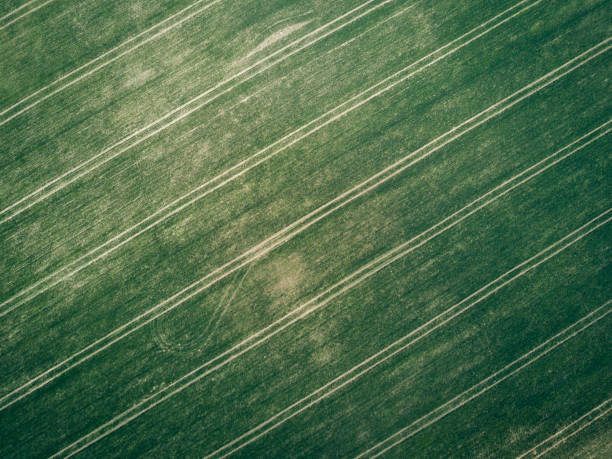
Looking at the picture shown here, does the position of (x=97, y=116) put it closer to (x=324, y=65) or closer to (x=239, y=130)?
(x=239, y=130)

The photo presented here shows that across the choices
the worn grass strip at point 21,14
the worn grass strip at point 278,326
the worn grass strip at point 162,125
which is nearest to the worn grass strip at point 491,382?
the worn grass strip at point 278,326

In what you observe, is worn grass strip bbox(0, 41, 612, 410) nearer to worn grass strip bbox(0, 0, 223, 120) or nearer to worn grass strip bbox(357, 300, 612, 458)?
worn grass strip bbox(357, 300, 612, 458)

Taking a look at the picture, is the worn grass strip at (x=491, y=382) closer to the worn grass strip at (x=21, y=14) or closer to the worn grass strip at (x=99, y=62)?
the worn grass strip at (x=99, y=62)

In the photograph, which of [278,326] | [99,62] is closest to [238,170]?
[278,326]

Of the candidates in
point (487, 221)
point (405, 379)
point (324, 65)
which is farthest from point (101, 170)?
point (487, 221)

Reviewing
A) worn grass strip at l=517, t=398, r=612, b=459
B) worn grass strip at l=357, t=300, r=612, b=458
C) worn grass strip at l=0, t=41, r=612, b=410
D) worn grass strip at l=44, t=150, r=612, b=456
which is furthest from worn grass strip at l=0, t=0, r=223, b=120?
worn grass strip at l=517, t=398, r=612, b=459
